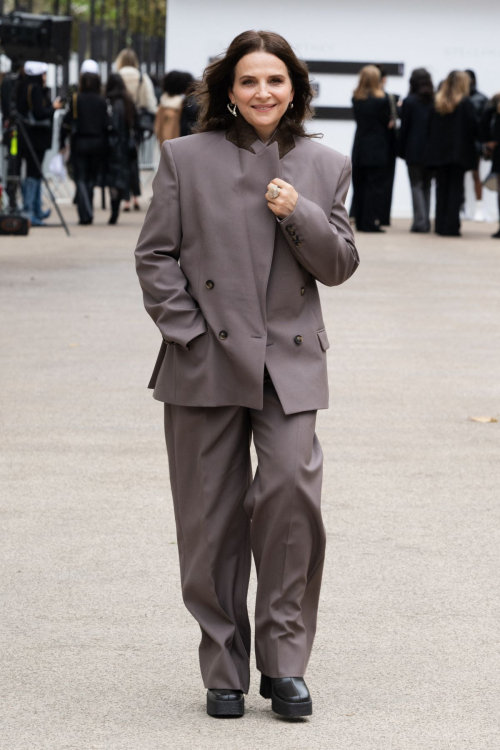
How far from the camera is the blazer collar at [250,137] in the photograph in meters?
3.62

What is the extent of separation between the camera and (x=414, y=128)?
62.7 feet

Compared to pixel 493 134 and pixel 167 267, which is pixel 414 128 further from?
pixel 167 267

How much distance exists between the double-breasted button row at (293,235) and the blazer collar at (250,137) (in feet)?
0.73

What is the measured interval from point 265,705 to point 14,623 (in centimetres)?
102

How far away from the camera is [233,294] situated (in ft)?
11.7

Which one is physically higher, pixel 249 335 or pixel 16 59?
pixel 249 335

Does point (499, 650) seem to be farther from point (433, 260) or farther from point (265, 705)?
Result: point (433, 260)

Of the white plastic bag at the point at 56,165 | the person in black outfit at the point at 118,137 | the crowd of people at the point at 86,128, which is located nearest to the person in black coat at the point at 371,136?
the crowd of people at the point at 86,128

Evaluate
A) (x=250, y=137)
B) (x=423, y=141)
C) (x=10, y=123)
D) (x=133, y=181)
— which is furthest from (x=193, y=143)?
(x=133, y=181)

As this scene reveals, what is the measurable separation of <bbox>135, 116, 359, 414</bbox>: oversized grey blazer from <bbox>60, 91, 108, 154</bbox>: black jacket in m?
15.0

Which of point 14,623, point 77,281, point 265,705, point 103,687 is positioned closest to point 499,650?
point 265,705

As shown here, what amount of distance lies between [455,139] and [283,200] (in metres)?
15.5

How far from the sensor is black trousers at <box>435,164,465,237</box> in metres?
19.0

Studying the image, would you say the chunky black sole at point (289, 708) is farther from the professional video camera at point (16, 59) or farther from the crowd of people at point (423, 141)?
the crowd of people at point (423, 141)
